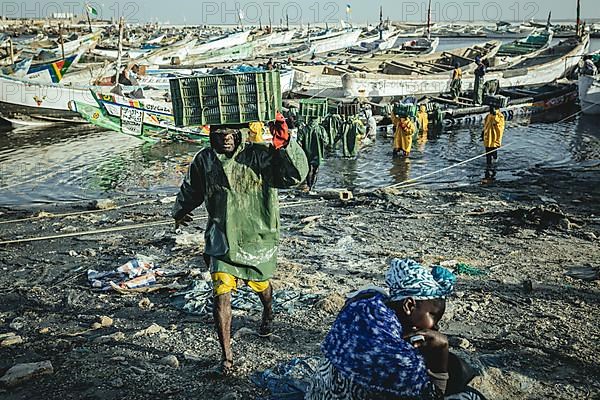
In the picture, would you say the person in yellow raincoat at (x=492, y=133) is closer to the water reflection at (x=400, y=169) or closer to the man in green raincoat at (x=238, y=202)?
the water reflection at (x=400, y=169)

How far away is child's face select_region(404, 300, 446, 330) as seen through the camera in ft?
7.70

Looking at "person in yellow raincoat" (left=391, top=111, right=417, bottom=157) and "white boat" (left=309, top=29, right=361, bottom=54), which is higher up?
"white boat" (left=309, top=29, right=361, bottom=54)

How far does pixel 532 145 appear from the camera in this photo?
629 inches

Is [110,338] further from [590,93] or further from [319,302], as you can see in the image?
[590,93]

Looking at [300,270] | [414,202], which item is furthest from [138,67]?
[300,270]

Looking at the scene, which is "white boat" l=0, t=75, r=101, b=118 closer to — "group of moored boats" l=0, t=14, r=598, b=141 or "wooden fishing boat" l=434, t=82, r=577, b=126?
"group of moored boats" l=0, t=14, r=598, b=141

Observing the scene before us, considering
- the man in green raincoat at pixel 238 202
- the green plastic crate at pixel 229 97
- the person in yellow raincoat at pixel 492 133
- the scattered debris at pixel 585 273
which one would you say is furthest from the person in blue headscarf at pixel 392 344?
the person in yellow raincoat at pixel 492 133

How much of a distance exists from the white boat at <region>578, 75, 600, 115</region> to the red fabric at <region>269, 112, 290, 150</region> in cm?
1854

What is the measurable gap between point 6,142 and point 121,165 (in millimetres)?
5307

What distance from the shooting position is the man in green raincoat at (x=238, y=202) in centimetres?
373

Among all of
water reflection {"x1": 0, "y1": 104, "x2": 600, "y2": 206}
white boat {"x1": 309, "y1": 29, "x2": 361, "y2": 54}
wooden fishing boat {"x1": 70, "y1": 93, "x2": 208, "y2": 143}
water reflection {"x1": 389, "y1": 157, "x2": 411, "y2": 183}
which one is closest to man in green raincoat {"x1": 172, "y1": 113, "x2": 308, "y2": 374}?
water reflection {"x1": 0, "y1": 104, "x2": 600, "y2": 206}

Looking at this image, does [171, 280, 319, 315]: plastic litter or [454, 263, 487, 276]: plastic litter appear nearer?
[171, 280, 319, 315]: plastic litter

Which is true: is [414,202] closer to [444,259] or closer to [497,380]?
[444,259]

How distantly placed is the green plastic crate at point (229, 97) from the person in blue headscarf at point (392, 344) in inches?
77.3
